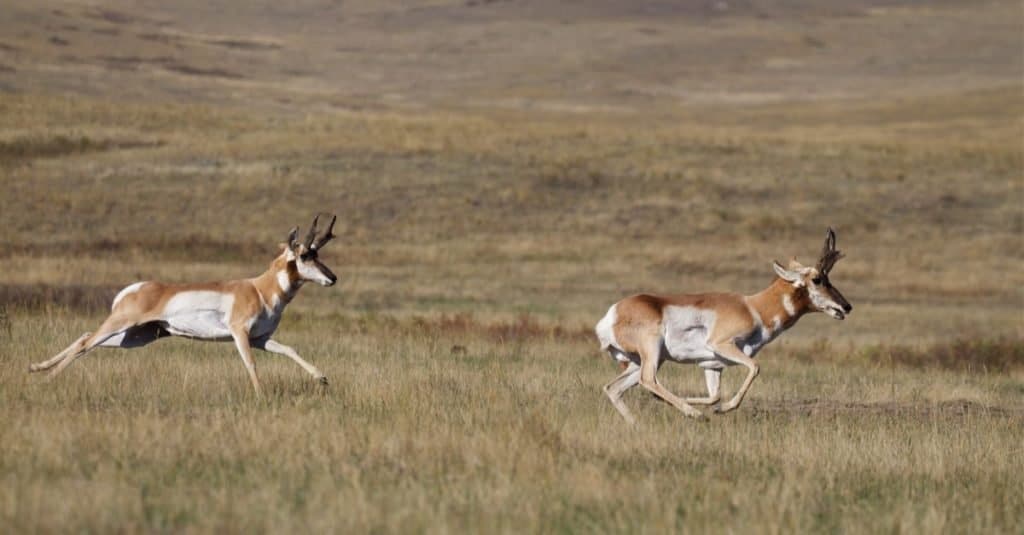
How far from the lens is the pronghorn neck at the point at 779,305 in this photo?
41.5ft

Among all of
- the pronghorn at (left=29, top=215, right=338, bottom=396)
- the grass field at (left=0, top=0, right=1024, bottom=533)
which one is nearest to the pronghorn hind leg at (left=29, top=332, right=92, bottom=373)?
the pronghorn at (left=29, top=215, right=338, bottom=396)

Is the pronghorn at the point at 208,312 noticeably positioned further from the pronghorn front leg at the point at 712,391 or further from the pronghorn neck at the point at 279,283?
the pronghorn front leg at the point at 712,391

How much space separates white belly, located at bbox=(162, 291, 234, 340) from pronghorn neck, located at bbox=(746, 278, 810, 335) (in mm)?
4401

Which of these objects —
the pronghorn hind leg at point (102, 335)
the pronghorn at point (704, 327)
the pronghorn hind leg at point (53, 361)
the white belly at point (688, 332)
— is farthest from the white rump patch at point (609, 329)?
the pronghorn hind leg at point (53, 361)

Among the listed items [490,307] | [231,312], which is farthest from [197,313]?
[490,307]

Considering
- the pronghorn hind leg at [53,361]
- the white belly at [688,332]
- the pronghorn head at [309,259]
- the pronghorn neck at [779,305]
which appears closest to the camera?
the white belly at [688,332]

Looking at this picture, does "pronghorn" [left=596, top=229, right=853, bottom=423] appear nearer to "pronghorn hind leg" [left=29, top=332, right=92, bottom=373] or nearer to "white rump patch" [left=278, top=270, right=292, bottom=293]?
"white rump patch" [left=278, top=270, right=292, bottom=293]

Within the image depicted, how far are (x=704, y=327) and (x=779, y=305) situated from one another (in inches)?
31.6

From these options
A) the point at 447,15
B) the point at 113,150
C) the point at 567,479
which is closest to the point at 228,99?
the point at 113,150

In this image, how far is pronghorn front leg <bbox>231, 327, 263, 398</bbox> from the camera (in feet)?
40.2

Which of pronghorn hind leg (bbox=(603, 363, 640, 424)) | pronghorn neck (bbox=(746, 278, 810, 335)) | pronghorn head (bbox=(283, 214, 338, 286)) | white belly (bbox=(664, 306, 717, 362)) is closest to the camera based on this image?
pronghorn hind leg (bbox=(603, 363, 640, 424))

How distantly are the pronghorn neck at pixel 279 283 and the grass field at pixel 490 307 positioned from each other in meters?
0.78

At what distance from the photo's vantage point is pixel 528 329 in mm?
22484

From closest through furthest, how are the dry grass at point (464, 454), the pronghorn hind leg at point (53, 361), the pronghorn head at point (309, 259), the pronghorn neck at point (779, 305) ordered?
1. the dry grass at point (464, 454)
2. the pronghorn hind leg at point (53, 361)
3. the pronghorn neck at point (779, 305)
4. the pronghorn head at point (309, 259)
